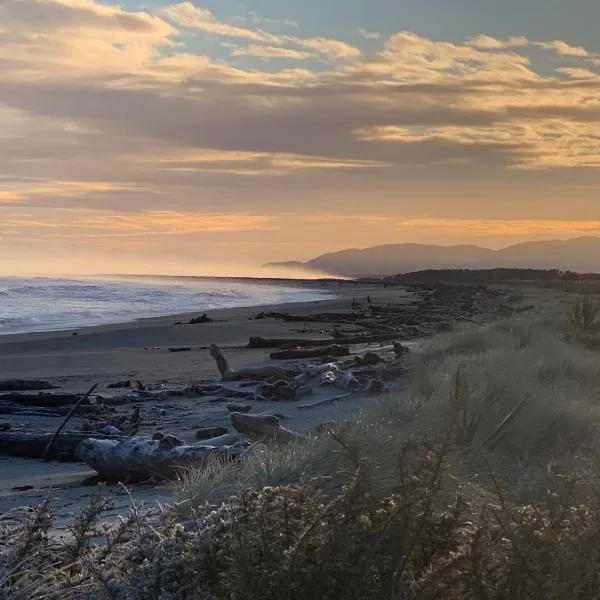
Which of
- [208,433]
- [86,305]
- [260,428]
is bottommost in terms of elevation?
[86,305]

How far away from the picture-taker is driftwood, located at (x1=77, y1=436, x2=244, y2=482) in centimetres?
671

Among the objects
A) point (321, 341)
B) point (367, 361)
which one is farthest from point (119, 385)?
point (321, 341)

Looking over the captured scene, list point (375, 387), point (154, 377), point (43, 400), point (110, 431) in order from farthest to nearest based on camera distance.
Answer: point (154, 377) → point (43, 400) → point (375, 387) → point (110, 431)

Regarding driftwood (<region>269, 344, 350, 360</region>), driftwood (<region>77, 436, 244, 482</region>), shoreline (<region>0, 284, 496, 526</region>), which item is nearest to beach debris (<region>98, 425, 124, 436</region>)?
shoreline (<region>0, 284, 496, 526</region>)

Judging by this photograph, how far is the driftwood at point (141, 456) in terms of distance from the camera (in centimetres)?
671

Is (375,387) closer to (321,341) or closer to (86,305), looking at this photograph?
(321,341)

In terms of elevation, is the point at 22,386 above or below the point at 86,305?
above

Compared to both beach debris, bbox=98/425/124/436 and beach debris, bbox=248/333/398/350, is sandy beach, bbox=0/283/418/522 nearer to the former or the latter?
beach debris, bbox=248/333/398/350

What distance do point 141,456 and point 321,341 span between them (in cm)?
1225

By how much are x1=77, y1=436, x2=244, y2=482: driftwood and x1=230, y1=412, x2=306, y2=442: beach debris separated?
0.97 feet

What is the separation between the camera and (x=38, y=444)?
8.28m

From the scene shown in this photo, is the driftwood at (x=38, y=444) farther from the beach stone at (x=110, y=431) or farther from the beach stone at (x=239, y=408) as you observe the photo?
the beach stone at (x=239, y=408)

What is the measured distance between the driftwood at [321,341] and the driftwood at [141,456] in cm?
1152

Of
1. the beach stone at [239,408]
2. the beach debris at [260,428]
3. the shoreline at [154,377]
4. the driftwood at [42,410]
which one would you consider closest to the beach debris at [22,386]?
the shoreline at [154,377]
